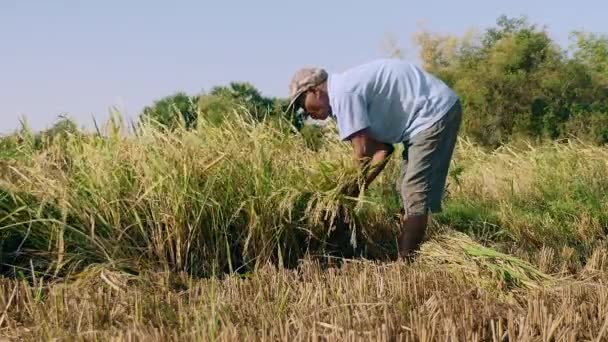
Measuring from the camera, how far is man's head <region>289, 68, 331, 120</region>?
4.39 meters

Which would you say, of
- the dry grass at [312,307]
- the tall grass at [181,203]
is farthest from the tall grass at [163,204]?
the dry grass at [312,307]

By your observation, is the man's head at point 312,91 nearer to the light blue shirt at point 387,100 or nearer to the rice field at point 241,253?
the light blue shirt at point 387,100

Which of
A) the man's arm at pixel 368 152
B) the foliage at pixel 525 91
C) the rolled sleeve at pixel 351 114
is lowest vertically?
the foliage at pixel 525 91

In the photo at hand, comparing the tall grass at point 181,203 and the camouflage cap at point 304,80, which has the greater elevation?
the camouflage cap at point 304,80

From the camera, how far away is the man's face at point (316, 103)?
14.5 feet

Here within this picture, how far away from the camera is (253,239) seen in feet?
14.6

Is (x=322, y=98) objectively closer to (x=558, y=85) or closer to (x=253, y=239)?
(x=253, y=239)

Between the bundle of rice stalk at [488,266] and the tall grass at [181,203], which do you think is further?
the tall grass at [181,203]

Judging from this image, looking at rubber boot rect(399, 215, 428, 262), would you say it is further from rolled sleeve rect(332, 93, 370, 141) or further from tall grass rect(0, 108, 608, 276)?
rolled sleeve rect(332, 93, 370, 141)

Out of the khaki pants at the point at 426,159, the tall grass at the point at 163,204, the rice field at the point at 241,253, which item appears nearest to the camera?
the rice field at the point at 241,253

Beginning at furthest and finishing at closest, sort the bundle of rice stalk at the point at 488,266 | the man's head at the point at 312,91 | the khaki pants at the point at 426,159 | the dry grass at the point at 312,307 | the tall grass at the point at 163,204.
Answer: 1. the khaki pants at the point at 426,159
2. the man's head at the point at 312,91
3. the tall grass at the point at 163,204
4. the bundle of rice stalk at the point at 488,266
5. the dry grass at the point at 312,307

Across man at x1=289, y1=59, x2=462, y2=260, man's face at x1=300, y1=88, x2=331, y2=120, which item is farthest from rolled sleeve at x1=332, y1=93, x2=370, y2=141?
man's face at x1=300, y1=88, x2=331, y2=120

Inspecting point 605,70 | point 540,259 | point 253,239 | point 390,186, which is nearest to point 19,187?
point 253,239

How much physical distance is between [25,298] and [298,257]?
1555mm
